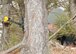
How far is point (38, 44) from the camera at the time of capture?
200 centimetres

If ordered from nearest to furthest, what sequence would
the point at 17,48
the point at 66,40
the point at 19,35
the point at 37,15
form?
the point at 37,15, the point at 17,48, the point at 19,35, the point at 66,40

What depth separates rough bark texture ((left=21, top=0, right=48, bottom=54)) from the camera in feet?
6.51

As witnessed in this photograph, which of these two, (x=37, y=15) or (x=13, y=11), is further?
(x=13, y=11)

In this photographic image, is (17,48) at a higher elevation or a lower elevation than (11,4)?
lower

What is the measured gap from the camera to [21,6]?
334 cm

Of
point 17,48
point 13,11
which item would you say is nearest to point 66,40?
point 13,11

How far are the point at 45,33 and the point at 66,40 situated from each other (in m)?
3.63

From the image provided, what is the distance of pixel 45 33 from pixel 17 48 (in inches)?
13.2

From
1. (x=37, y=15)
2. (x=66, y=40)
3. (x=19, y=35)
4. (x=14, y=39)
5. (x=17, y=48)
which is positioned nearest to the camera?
(x=37, y=15)

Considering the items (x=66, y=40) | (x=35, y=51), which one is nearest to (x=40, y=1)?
(x=35, y=51)

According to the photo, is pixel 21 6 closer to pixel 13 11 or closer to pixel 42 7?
pixel 13 11

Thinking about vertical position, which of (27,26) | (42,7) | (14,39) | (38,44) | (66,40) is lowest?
(66,40)

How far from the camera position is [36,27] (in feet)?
6.55

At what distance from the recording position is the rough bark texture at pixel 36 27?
6.51 feet
